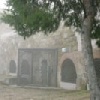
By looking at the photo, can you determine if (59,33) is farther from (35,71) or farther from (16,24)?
(16,24)

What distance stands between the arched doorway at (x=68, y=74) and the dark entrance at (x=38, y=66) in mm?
809

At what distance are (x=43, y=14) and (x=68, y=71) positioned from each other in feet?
30.0

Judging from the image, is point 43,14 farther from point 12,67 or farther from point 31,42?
point 12,67

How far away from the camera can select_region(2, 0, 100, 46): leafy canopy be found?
7.00 m

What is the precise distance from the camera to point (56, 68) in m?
16.4

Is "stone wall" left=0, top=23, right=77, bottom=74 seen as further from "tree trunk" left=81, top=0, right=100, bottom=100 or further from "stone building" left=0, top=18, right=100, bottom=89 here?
"tree trunk" left=81, top=0, right=100, bottom=100

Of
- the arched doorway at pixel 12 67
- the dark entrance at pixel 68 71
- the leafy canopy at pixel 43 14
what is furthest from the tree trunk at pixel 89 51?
the arched doorway at pixel 12 67

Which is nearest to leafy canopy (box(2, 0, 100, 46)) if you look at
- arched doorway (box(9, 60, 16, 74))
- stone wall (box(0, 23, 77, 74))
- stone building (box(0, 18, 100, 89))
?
stone wall (box(0, 23, 77, 74))

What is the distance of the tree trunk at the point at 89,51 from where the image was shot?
20.2ft

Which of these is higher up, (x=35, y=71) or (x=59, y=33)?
(x=59, y=33)

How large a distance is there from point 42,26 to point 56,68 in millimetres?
9254

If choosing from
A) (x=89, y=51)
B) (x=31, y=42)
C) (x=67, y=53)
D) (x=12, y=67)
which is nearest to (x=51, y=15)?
(x=89, y=51)

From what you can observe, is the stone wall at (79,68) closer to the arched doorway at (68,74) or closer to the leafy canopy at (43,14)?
the arched doorway at (68,74)

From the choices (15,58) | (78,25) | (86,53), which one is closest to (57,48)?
(15,58)
